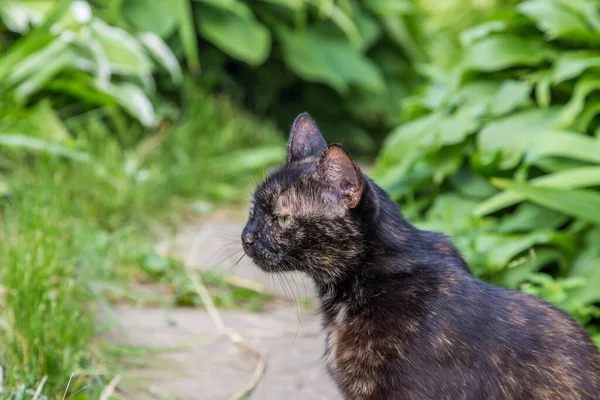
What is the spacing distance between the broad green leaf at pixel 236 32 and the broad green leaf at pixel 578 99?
2.95 meters

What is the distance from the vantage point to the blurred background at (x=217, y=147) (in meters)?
3.23

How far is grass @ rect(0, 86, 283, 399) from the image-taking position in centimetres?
278

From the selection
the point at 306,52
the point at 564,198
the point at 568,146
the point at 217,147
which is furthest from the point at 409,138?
the point at 306,52

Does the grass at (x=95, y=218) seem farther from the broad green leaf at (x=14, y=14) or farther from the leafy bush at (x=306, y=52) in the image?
the broad green leaf at (x=14, y=14)

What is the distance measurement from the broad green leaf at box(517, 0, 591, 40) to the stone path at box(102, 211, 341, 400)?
187 cm

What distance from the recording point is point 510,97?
416cm

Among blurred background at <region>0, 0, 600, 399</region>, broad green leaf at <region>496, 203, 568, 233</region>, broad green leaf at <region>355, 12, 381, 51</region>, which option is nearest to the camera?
blurred background at <region>0, 0, 600, 399</region>

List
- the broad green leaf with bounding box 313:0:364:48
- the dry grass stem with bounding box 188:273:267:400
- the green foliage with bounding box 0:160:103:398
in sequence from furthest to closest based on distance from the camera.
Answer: the broad green leaf with bounding box 313:0:364:48 → the dry grass stem with bounding box 188:273:267:400 → the green foliage with bounding box 0:160:103:398

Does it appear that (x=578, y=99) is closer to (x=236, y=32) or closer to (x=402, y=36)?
(x=236, y=32)

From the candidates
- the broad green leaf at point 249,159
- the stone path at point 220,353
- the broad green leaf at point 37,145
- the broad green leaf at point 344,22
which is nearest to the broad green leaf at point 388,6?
the broad green leaf at point 344,22

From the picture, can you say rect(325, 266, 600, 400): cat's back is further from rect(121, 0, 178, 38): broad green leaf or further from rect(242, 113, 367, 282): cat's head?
rect(121, 0, 178, 38): broad green leaf

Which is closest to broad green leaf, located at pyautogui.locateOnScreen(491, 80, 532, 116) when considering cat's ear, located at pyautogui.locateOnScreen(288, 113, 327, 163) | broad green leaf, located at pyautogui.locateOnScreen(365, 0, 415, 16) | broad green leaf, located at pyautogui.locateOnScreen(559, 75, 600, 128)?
broad green leaf, located at pyautogui.locateOnScreen(559, 75, 600, 128)

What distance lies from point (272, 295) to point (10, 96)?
6.48 ft

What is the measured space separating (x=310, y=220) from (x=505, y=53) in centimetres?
225
